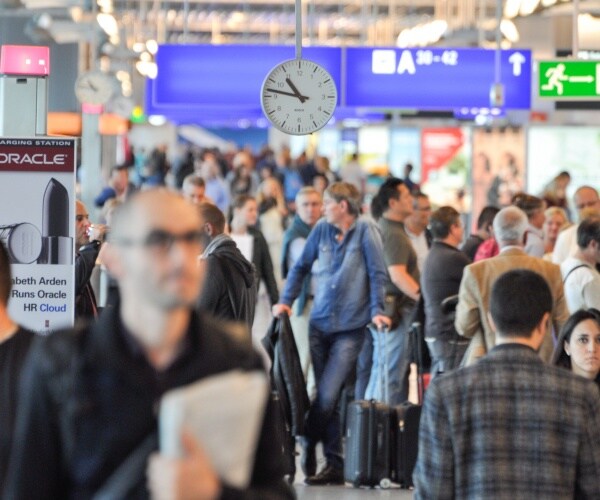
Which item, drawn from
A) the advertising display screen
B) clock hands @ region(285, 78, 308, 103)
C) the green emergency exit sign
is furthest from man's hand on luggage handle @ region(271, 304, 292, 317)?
the advertising display screen

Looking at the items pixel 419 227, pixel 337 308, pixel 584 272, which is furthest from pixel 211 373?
pixel 419 227

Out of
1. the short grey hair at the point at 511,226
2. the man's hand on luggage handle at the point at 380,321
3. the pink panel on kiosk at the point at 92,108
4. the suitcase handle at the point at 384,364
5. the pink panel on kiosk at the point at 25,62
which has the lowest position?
the suitcase handle at the point at 384,364

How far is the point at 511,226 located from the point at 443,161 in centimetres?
2004

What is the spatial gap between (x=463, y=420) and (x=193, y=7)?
1515 inches

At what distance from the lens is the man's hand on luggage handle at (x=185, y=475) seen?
2523mm

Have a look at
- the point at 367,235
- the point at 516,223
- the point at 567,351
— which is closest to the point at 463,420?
the point at 567,351

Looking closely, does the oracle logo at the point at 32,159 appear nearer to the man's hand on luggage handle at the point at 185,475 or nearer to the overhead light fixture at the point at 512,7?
the man's hand on luggage handle at the point at 185,475

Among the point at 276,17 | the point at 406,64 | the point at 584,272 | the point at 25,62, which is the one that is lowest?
the point at 584,272

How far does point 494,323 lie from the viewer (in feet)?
14.0

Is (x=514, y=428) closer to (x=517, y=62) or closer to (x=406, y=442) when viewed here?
(x=406, y=442)

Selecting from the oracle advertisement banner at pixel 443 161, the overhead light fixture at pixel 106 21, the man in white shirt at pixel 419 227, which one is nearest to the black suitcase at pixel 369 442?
the man in white shirt at pixel 419 227

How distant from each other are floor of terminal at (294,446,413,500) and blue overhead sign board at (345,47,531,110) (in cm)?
740

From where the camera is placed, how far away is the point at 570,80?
16094 mm

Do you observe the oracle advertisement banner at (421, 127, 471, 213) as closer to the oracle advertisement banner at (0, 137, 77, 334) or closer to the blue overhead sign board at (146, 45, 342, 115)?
the blue overhead sign board at (146, 45, 342, 115)
